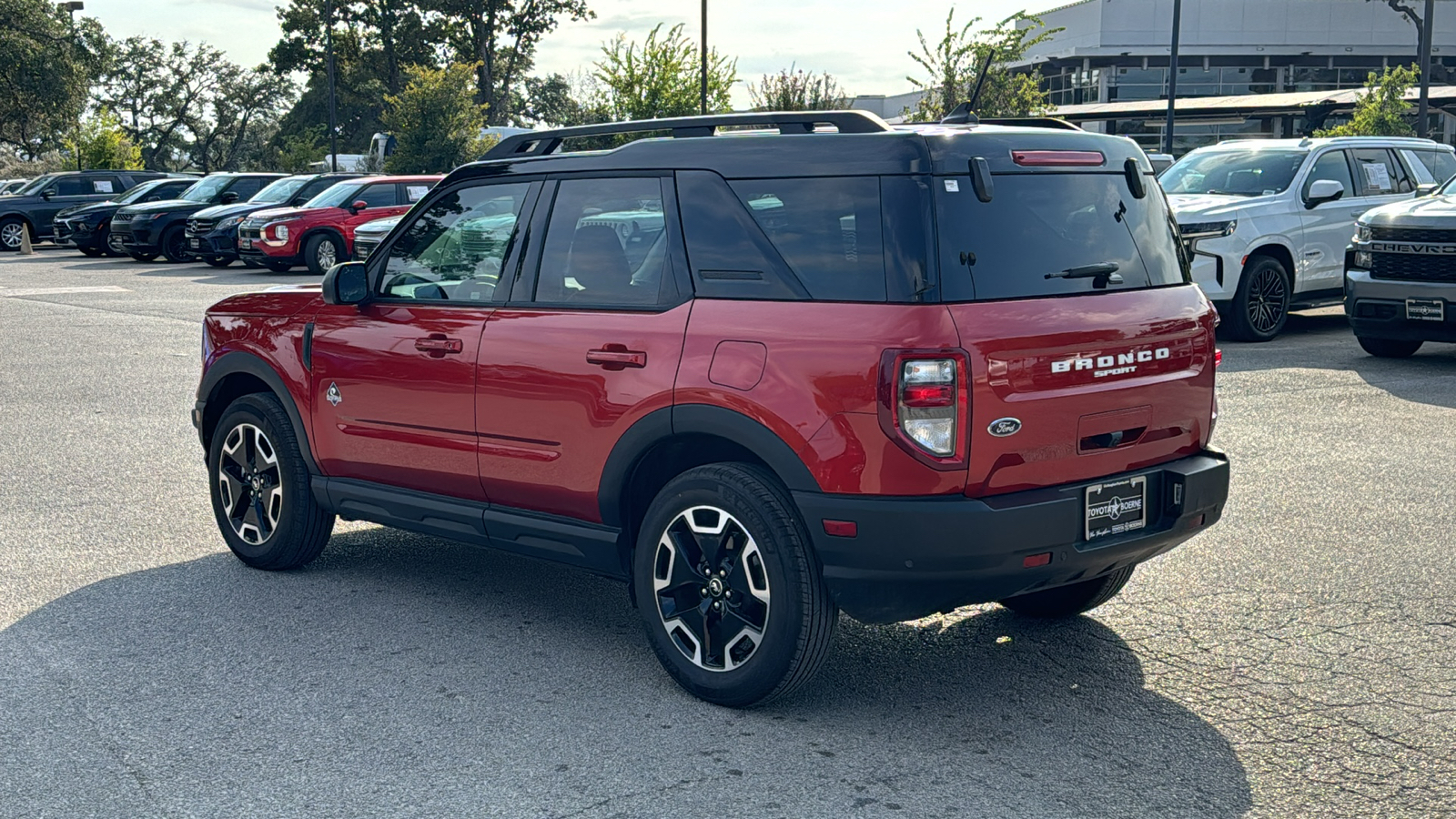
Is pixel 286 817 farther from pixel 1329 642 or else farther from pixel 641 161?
pixel 1329 642

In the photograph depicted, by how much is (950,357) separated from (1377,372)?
9.08 meters

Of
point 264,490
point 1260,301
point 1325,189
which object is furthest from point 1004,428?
point 1260,301

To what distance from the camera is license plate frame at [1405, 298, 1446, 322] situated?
1157cm

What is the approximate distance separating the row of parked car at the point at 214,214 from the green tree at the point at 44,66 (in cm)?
2193

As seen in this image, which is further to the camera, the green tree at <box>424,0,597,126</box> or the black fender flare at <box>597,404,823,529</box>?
the green tree at <box>424,0,597,126</box>

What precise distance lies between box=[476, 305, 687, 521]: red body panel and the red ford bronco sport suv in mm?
11

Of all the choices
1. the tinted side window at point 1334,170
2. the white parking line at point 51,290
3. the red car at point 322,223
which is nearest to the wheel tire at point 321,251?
the red car at point 322,223

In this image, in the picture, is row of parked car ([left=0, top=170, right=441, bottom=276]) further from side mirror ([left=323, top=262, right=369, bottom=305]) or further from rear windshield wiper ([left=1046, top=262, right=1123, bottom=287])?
rear windshield wiper ([left=1046, top=262, right=1123, bottom=287])

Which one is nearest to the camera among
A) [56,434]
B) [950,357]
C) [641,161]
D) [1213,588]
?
[950,357]

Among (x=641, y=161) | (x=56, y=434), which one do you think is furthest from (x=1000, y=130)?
(x=56, y=434)

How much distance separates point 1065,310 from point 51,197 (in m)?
36.7

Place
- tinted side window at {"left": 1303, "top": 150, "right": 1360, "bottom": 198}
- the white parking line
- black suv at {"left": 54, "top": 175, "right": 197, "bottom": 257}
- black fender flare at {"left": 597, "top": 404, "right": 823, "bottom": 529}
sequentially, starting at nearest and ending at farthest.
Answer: black fender flare at {"left": 597, "top": 404, "right": 823, "bottom": 529} → tinted side window at {"left": 1303, "top": 150, "right": 1360, "bottom": 198} → the white parking line → black suv at {"left": 54, "top": 175, "right": 197, "bottom": 257}

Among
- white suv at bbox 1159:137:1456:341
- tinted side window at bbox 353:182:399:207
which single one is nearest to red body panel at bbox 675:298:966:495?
white suv at bbox 1159:137:1456:341

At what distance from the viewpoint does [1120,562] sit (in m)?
4.54
